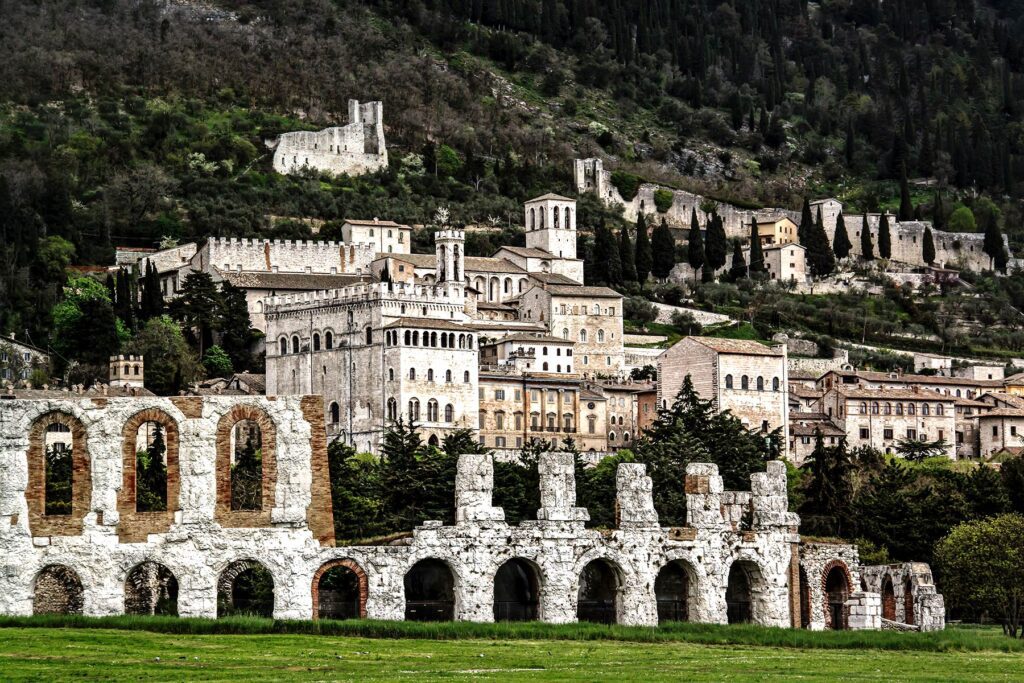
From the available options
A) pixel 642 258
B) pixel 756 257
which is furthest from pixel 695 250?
pixel 642 258

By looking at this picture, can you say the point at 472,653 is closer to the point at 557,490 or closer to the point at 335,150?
the point at 557,490

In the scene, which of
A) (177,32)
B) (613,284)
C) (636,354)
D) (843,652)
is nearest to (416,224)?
(613,284)

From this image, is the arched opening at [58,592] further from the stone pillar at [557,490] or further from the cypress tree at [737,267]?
the cypress tree at [737,267]

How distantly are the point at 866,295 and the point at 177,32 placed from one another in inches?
2713

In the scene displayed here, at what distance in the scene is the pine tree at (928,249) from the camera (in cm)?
15788

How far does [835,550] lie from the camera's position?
6009 centimetres

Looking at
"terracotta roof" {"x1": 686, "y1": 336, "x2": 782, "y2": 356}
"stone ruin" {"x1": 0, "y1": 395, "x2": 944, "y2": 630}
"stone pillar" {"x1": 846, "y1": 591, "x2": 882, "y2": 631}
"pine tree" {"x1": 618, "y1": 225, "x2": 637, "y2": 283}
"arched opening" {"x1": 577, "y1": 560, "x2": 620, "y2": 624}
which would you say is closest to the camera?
"stone ruin" {"x1": 0, "y1": 395, "x2": 944, "y2": 630}

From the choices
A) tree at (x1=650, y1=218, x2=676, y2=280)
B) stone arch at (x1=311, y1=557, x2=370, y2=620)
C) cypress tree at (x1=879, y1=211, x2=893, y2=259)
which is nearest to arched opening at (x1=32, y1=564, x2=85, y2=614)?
stone arch at (x1=311, y1=557, x2=370, y2=620)

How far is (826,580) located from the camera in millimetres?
60094

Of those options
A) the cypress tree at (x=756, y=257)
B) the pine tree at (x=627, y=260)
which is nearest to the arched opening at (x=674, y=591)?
the pine tree at (x=627, y=260)

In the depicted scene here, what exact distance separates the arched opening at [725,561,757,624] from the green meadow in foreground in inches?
156

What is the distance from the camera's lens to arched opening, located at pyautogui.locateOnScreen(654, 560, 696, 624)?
56.4m

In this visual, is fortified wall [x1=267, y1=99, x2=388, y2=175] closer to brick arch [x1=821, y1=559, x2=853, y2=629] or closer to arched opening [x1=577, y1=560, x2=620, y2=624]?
arched opening [x1=577, y1=560, x2=620, y2=624]

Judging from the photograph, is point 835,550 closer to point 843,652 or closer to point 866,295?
point 843,652
